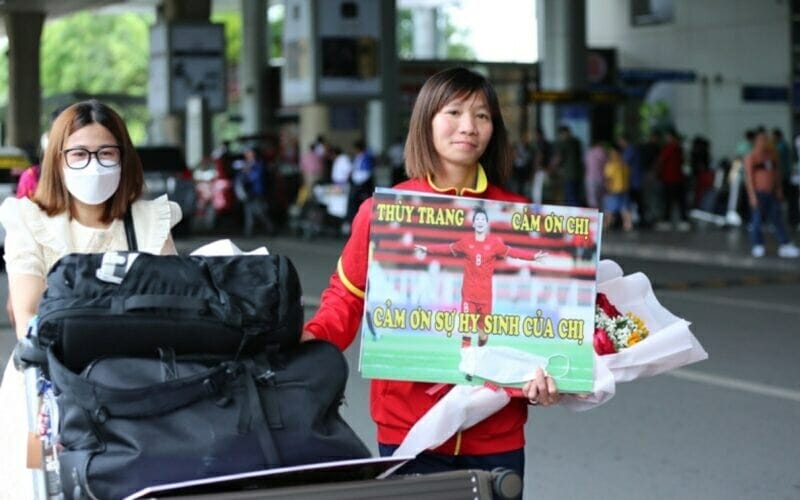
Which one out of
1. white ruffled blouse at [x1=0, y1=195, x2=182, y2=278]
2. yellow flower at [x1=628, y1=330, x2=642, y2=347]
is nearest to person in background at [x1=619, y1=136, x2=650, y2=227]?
white ruffled blouse at [x1=0, y1=195, x2=182, y2=278]

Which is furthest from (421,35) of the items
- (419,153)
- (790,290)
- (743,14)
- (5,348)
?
(419,153)

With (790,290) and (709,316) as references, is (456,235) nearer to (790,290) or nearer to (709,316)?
(709,316)

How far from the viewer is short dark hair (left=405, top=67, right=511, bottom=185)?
3.78 meters

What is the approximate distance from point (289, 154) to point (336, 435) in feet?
104

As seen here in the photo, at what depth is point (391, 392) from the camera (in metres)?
3.78

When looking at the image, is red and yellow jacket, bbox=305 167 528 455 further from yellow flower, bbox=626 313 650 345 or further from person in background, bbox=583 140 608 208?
person in background, bbox=583 140 608 208

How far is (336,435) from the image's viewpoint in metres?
3.08

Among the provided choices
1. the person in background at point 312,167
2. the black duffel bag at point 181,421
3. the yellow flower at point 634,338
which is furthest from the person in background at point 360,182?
the black duffel bag at point 181,421

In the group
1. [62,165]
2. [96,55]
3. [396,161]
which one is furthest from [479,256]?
[96,55]

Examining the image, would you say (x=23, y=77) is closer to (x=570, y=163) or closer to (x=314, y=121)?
(x=314, y=121)

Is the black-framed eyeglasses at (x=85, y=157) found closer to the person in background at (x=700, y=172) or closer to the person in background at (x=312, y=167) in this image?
the person in background at (x=700, y=172)

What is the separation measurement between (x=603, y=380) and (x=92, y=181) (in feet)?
4.57

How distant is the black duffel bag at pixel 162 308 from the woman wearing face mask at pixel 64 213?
78 cm

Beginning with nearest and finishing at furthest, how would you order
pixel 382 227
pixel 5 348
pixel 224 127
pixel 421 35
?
pixel 382 227 < pixel 5 348 < pixel 421 35 < pixel 224 127
